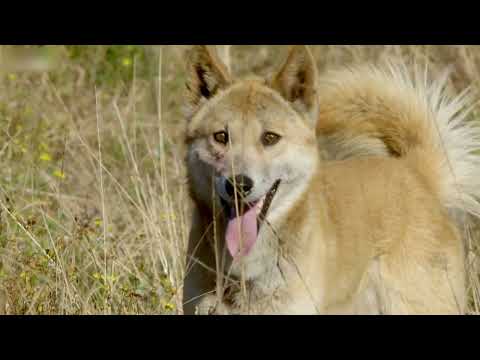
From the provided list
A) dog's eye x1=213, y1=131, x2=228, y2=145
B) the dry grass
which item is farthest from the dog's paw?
dog's eye x1=213, y1=131, x2=228, y2=145

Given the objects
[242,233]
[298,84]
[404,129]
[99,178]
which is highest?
[298,84]

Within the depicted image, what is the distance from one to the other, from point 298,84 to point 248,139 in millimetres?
440

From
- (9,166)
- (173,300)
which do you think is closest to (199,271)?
(173,300)

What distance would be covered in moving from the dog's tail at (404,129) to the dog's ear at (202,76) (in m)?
0.98

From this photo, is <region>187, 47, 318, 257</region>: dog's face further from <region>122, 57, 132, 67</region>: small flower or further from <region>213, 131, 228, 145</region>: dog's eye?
<region>122, 57, 132, 67</region>: small flower

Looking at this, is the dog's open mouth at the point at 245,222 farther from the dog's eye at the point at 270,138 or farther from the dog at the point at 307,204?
the dog's eye at the point at 270,138

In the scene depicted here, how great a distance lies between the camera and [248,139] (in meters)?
4.28

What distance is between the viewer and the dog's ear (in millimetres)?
4441

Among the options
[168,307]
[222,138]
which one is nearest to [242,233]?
[222,138]

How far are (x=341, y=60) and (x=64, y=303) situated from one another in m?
→ 5.67

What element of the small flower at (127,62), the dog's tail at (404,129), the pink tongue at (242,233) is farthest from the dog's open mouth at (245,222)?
the small flower at (127,62)

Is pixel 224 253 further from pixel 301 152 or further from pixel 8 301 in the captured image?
pixel 8 301

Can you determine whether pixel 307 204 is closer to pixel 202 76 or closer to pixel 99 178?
pixel 202 76

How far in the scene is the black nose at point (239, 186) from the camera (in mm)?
4031
